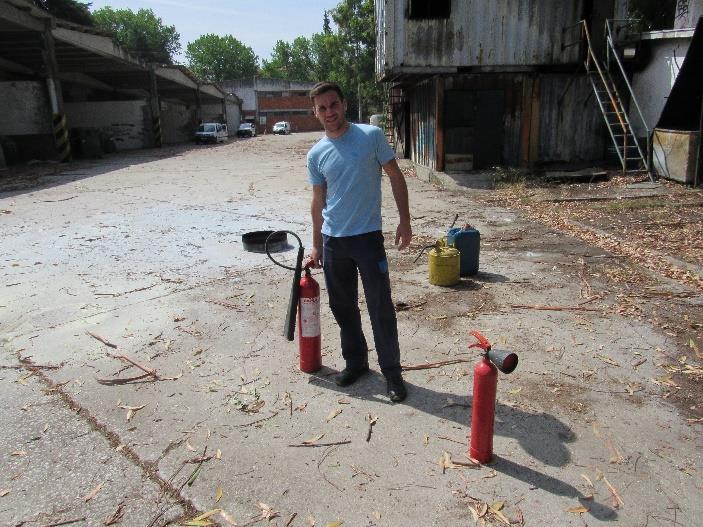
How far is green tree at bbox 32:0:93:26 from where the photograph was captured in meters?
34.8

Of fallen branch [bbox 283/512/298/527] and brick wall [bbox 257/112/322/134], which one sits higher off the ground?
brick wall [bbox 257/112/322/134]

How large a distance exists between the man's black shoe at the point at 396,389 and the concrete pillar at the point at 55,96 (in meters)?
24.2

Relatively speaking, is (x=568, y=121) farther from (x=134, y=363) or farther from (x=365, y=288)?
(x=134, y=363)

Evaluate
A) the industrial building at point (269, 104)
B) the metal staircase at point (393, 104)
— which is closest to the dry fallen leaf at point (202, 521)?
the metal staircase at point (393, 104)

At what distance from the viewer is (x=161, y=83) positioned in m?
40.5

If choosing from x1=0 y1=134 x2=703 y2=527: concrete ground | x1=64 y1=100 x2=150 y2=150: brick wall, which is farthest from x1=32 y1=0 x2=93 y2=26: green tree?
x1=0 y1=134 x2=703 y2=527: concrete ground

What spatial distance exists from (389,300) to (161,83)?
140 ft

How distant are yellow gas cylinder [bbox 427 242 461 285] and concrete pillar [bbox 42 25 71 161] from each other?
892 inches

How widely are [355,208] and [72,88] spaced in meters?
37.0

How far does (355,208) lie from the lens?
10.9ft

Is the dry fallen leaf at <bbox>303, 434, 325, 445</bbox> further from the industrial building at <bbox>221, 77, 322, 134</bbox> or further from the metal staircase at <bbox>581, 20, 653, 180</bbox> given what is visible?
the industrial building at <bbox>221, 77, 322, 134</bbox>

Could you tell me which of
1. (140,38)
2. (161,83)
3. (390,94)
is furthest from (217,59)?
(390,94)

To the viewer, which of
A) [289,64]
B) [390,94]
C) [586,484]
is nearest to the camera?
[586,484]

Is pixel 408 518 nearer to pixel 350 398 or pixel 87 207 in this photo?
pixel 350 398
